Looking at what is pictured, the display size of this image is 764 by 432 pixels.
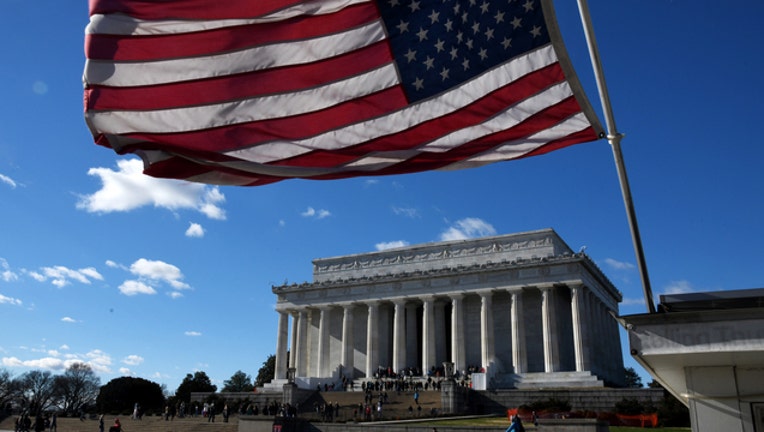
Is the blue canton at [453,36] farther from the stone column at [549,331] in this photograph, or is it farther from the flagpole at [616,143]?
the stone column at [549,331]

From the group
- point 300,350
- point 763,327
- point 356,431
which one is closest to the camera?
point 763,327

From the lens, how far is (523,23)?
29.7 ft

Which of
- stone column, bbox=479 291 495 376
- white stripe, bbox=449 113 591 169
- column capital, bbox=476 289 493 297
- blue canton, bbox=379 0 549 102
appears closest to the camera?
blue canton, bbox=379 0 549 102

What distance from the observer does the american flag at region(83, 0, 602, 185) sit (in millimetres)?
9781

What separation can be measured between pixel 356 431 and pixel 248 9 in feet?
96.1

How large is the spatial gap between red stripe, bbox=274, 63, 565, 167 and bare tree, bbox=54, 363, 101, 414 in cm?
10948

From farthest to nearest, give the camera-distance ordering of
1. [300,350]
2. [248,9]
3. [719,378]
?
[300,350] < [248,9] < [719,378]

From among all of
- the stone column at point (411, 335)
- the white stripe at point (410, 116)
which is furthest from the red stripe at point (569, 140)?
the stone column at point (411, 335)

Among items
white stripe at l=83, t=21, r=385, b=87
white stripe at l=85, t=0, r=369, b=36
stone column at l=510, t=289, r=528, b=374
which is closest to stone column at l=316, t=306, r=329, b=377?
stone column at l=510, t=289, r=528, b=374

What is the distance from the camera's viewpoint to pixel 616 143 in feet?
27.8

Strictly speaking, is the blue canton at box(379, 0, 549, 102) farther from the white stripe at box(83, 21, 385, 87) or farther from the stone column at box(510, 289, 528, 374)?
the stone column at box(510, 289, 528, 374)

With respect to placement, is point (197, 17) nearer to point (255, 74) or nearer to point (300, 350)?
point (255, 74)

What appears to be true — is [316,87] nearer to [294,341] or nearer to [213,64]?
[213,64]

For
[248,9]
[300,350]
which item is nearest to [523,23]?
[248,9]
